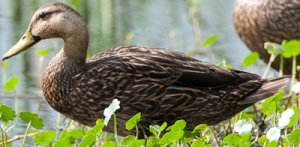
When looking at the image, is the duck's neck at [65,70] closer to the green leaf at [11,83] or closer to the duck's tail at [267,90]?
the green leaf at [11,83]

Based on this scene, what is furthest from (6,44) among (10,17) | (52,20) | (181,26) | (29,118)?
(29,118)

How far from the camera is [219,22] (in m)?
11.9

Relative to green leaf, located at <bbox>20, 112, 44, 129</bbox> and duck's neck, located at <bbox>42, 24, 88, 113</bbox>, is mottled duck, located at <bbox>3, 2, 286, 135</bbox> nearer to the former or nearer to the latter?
duck's neck, located at <bbox>42, 24, 88, 113</bbox>

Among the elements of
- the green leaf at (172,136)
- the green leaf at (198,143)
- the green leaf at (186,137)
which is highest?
the green leaf at (172,136)

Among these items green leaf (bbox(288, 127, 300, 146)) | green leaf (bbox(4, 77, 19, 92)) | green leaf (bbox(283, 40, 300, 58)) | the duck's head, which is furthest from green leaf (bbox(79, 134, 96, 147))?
green leaf (bbox(283, 40, 300, 58))

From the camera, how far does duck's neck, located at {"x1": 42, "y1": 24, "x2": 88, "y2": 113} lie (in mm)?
6672

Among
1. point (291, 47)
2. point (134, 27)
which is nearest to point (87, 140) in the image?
point (291, 47)

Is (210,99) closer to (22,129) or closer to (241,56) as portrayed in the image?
(22,129)

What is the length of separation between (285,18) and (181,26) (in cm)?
323

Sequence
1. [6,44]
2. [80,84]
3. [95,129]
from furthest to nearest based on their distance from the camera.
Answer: [6,44], [80,84], [95,129]

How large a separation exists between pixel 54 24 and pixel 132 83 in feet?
2.15

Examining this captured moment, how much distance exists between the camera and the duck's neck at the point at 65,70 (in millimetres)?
6672

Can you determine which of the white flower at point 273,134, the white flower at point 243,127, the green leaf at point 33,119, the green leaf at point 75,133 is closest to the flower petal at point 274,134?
the white flower at point 273,134

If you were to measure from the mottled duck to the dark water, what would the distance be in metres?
2.24
